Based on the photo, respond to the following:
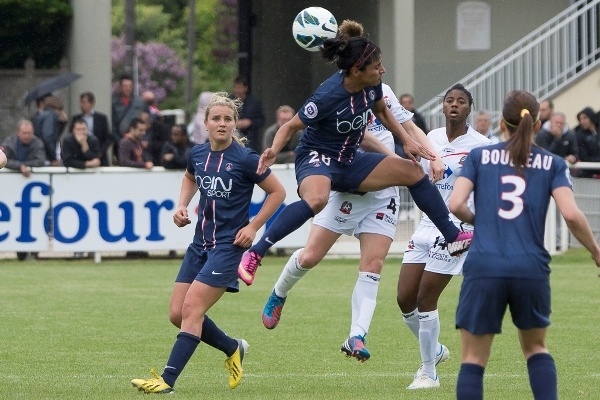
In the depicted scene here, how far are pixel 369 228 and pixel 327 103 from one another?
3.54 feet

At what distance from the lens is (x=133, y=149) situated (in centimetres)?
1938

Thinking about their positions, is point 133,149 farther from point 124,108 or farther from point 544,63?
point 544,63

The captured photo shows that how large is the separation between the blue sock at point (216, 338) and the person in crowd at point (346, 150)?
482mm

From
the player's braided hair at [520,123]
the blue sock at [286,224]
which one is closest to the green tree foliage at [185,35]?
the blue sock at [286,224]

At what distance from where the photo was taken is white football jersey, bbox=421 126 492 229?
9422 millimetres

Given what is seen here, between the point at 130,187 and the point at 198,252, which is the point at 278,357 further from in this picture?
the point at 130,187

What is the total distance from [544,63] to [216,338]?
15.7 metres

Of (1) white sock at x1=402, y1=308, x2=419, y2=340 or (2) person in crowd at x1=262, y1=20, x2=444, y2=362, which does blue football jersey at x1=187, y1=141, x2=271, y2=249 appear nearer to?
(2) person in crowd at x1=262, y1=20, x2=444, y2=362

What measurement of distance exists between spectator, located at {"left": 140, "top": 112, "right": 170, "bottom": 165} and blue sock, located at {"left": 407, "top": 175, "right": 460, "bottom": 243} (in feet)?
34.8

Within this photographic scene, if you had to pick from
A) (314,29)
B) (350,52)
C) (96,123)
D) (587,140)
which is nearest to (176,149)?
(96,123)

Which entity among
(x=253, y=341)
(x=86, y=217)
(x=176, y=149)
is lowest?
(x=253, y=341)

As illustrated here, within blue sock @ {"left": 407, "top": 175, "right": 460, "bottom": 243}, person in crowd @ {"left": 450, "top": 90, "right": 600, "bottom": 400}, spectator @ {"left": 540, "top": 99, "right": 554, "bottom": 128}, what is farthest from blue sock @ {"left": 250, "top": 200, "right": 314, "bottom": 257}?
spectator @ {"left": 540, "top": 99, "right": 554, "bottom": 128}

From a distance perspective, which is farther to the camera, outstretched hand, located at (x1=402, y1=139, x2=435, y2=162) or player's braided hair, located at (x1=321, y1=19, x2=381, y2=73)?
outstretched hand, located at (x1=402, y1=139, x2=435, y2=162)

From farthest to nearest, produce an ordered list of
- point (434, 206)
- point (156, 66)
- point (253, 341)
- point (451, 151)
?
1. point (156, 66)
2. point (253, 341)
3. point (451, 151)
4. point (434, 206)
